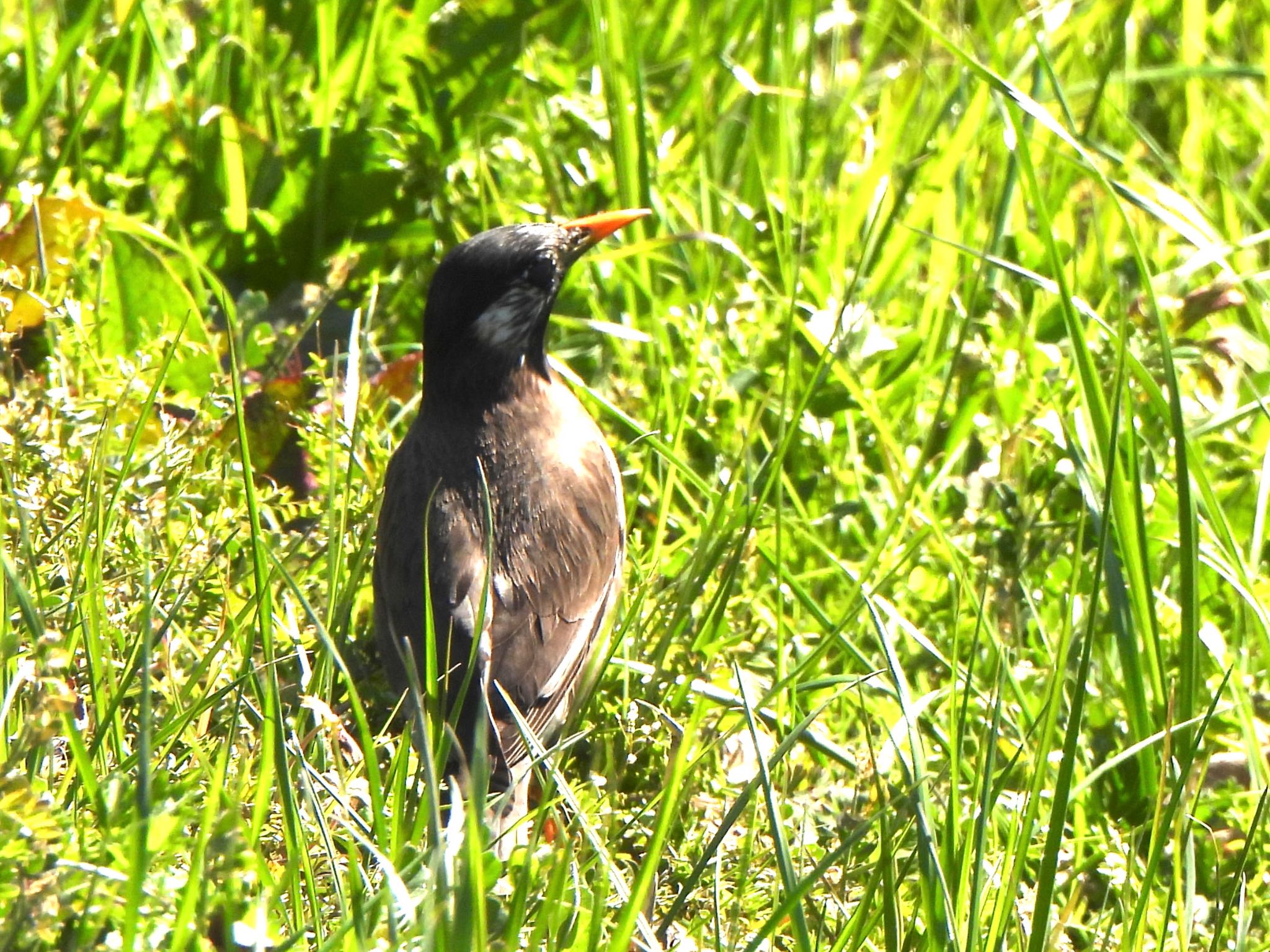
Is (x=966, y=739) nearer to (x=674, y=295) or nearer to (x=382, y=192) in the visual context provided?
(x=674, y=295)

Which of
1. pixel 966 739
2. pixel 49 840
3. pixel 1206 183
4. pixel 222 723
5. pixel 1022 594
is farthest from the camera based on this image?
pixel 1206 183

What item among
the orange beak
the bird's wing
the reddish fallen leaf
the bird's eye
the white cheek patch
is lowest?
the bird's wing

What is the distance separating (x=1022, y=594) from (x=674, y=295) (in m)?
1.39

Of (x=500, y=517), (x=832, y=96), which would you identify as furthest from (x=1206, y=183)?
(x=500, y=517)

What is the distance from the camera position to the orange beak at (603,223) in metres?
4.11

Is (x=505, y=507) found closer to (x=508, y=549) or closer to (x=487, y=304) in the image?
(x=508, y=549)

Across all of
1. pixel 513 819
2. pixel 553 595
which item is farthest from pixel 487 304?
pixel 513 819

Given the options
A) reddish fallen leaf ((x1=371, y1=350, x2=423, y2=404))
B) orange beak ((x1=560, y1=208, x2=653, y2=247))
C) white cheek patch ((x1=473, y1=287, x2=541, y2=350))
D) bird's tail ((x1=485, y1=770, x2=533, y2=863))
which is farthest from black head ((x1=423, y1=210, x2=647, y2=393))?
bird's tail ((x1=485, y1=770, x2=533, y2=863))

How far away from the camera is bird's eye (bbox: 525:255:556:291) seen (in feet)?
12.8

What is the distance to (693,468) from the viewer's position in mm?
4328

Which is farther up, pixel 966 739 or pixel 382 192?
pixel 382 192

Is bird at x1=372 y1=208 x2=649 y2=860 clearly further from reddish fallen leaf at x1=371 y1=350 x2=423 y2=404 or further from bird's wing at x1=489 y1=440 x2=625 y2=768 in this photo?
reddish fallen leaf at x1=371 y1=350 x2=423 y2=404

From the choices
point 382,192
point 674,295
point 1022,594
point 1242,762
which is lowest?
point 1242,762

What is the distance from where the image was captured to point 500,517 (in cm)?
372
